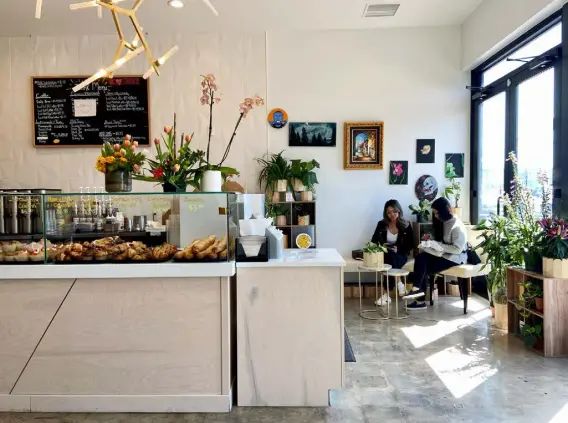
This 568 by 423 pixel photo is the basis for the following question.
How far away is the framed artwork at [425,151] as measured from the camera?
19.2ft

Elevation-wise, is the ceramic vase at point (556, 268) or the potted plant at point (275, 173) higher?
the potted plant at point (275, 173)

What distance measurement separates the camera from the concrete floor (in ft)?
8.41

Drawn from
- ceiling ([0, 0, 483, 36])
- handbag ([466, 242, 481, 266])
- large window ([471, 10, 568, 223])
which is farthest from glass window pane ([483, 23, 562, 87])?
handbag ([466, 242, 481, 266])

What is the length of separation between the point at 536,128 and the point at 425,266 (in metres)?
1.74

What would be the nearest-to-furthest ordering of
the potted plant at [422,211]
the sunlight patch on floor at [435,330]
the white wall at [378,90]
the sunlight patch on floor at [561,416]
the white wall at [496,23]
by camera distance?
the sunlight patch on floor at [561,416] < the sunlight patch on floor at [435,330] < the white wall at [496,23] < the potted plant at [422,211] < the white wall at [378,90]

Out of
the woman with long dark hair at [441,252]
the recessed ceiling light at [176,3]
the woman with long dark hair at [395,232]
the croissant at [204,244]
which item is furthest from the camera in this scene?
the woman with long dark hair at [395,232]

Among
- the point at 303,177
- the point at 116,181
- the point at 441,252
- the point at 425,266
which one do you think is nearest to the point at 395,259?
the point at 425,266

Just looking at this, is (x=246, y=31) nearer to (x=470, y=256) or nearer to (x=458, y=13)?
(x=458, y=13)

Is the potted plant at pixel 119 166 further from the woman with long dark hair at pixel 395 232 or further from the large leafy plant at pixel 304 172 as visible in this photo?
the woman with long dark hair at pixel 395 232

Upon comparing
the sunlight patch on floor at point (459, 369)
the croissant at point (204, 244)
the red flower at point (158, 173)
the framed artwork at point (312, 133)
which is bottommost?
the sunlight patch on floor at point (459, 369)

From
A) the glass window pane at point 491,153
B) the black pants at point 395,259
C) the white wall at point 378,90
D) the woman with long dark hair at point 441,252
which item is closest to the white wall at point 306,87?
the white wall at point 378,90

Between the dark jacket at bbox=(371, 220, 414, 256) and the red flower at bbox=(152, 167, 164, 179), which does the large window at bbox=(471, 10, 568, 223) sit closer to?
the dark jacket at bbox=(371, 220, 414, 256)

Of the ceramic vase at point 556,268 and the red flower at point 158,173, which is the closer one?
the red flower at point 158,173

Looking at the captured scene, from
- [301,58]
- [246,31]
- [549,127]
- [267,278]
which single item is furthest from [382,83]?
[267,278]
